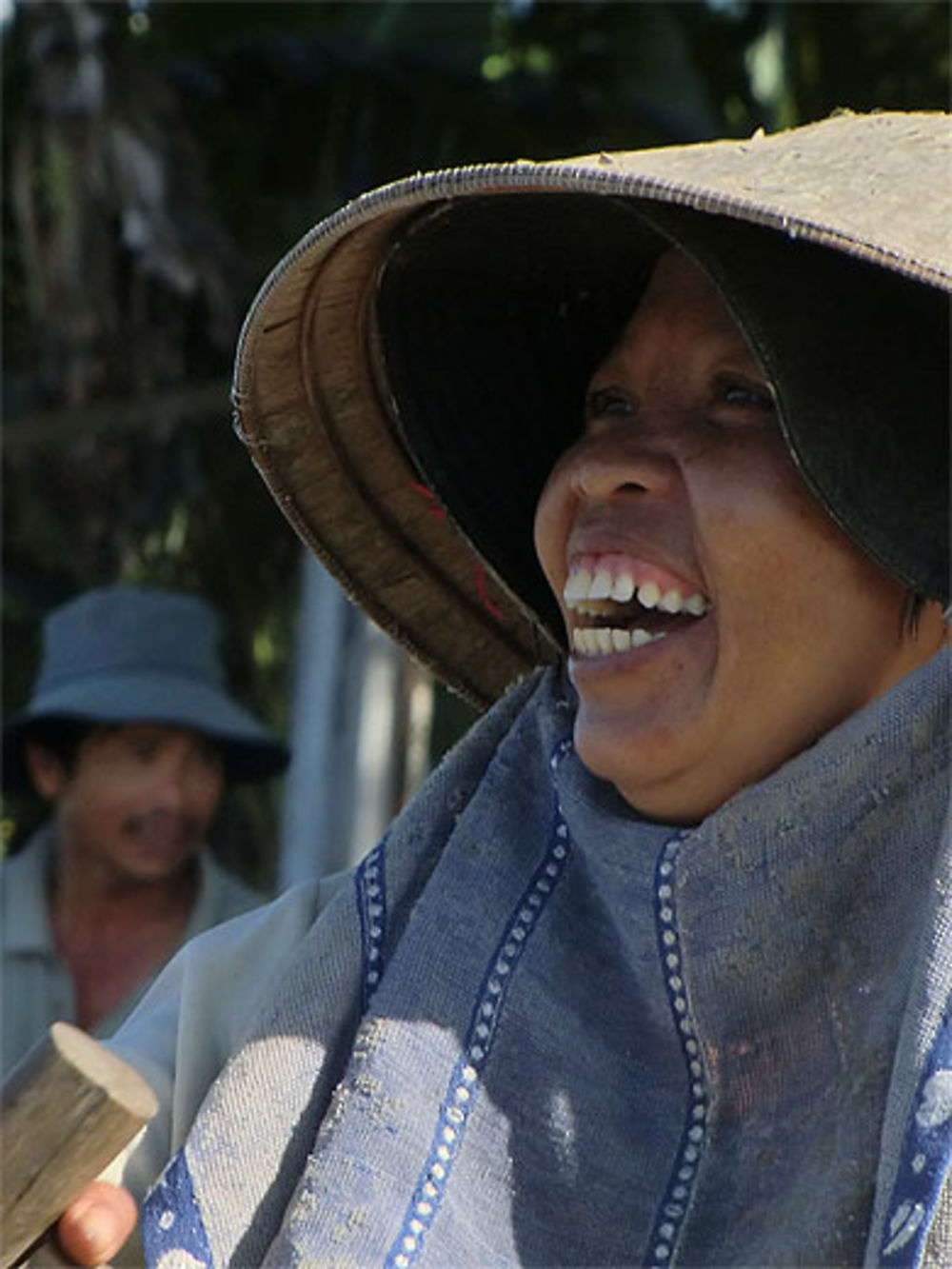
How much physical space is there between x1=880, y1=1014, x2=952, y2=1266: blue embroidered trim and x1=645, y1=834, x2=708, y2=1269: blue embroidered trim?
0.24 metres

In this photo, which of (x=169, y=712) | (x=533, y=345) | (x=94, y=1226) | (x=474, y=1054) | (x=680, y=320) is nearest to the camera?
(x=94, y=1226)

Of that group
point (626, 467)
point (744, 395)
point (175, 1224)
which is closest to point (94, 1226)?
point (175, 1224)

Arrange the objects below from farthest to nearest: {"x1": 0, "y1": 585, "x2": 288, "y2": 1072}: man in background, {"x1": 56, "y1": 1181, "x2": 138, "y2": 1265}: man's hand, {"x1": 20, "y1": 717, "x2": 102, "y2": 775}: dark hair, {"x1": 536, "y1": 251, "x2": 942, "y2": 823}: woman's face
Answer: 1. {"x1": 20, "y1": 717, "x2": 102, "y2": 775}: dark hair
2. {"x1": 0, "y1": 585, "x2": 288, "y2": 1072}: man in background
3. {"x1": 536, "y1": 251, "x2": 942, "y2": 823}: woman's face
4. {"x1": 56, "y1": 1181, "x2": 138, "y2": 1265}: man's hand

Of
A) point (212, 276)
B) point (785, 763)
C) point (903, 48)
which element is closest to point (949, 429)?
point (785, 763)

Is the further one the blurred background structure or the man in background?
the blurred background structure

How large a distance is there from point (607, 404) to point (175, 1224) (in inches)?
30.3

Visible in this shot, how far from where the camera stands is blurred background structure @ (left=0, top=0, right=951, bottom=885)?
5133 millimetres

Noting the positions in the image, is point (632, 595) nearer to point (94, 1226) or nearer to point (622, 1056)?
point (622, 1056)

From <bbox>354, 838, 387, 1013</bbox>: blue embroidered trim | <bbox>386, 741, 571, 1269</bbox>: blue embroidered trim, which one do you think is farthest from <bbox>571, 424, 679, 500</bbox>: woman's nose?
<bbox>354, 838, 387, 1013</bbox>: blue embroidered trim

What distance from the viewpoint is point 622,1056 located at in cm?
184

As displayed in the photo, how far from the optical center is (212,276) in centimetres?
538

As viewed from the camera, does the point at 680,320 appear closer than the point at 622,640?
No

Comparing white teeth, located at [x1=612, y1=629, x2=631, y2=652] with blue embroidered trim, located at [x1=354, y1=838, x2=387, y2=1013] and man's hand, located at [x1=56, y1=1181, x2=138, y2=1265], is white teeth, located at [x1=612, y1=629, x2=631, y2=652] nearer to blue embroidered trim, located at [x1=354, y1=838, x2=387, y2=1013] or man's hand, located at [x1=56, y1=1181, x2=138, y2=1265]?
blue embroidered trim, located at [x1=354, y1=838, x2=387, y2=1013]

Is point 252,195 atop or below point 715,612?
atop
